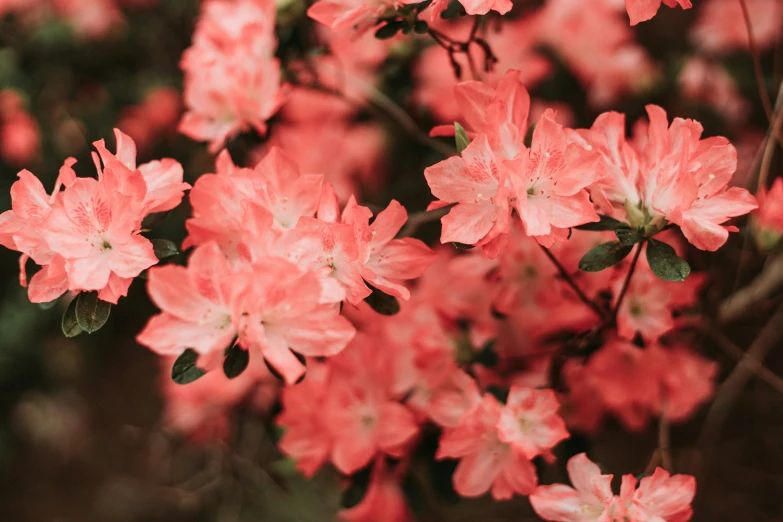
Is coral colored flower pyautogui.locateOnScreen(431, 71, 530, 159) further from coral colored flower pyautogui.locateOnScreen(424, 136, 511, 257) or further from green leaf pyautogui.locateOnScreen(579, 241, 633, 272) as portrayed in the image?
green leaf pyautogui.locateOnScreen(579, 241, 633, 272)

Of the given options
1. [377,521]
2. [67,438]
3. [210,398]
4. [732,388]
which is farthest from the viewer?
[67,438]

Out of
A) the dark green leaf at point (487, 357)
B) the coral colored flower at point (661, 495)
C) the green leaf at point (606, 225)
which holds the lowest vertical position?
the dark green leaf at point (487, 357)

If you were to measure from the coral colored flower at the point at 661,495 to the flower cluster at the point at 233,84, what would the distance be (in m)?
0.79

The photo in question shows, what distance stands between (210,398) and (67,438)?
116cm

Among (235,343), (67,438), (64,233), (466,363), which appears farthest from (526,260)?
(67,438)

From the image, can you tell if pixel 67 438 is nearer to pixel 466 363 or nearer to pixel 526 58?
pixel 466 363

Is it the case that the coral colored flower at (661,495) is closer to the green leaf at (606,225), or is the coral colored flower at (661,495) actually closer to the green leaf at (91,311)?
the green leaf at (606,225)

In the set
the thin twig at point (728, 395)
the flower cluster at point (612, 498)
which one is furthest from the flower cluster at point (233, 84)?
the thin twig at point (728, 395)

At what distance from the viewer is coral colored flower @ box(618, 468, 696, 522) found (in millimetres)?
854

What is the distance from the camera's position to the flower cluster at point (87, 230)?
813 mm

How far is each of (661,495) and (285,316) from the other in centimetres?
Result: 52

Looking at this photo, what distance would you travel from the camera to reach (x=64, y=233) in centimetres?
83

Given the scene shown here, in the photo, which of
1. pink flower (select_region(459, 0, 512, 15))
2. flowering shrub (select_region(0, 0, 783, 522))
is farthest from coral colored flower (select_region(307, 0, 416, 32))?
pink flower (select_region(459, 0, 512, 15))

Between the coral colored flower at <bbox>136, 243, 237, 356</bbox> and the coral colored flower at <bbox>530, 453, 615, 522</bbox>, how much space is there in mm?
455
